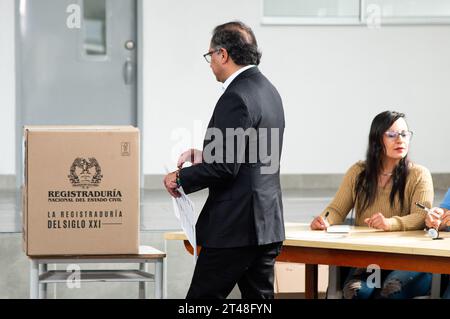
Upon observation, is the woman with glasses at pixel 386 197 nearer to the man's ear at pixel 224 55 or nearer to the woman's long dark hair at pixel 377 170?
the woman's long dark hair at pixel 377 170

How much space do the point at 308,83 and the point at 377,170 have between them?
3.44 metres

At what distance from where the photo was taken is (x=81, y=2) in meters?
7.32

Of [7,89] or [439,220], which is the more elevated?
[7,89]

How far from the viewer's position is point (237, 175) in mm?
3287

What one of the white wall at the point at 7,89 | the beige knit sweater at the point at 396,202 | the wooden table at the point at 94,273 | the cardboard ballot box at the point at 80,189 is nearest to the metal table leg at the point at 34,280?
the wooden table at the point at 94,273

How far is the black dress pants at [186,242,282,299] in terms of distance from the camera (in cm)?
332

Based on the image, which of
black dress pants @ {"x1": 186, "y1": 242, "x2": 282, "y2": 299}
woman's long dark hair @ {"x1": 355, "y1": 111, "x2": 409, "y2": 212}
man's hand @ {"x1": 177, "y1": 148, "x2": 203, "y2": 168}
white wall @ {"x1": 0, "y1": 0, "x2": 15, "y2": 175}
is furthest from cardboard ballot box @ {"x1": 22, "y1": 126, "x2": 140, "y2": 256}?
white wall @ {"x1": 0, "y1": 0, "x2": 15, "y2": 175}

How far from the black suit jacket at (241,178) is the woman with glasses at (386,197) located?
858 millimetres

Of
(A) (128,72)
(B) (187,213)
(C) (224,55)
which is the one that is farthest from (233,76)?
(A) (128,72)

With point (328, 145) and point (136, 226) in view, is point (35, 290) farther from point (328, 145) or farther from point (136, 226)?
point (328, 145)

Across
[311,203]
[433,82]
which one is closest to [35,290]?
[311,203]

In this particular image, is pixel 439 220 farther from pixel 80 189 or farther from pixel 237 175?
pixel 80 189

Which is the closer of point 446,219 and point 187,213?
point 187,213

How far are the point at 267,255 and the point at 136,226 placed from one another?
543mm
